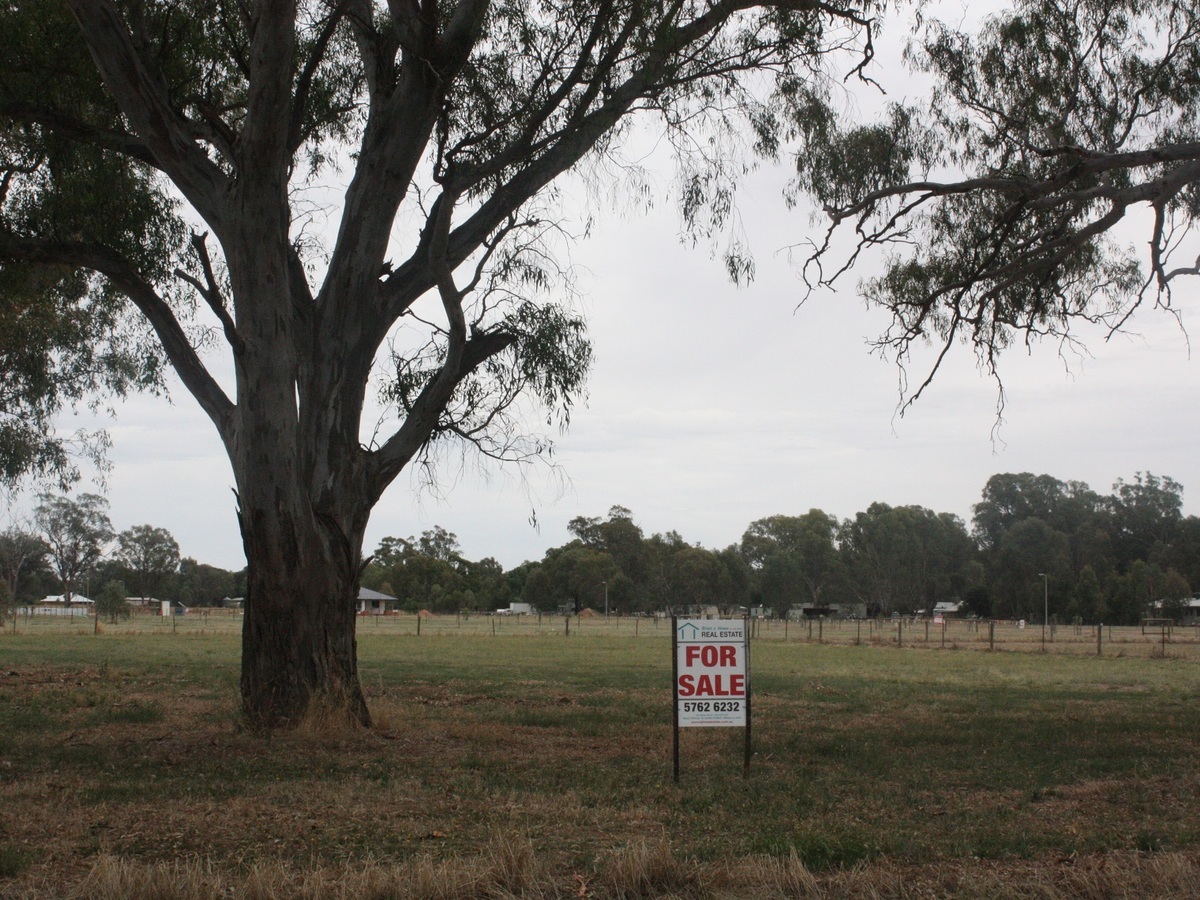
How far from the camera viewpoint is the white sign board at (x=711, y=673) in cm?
802

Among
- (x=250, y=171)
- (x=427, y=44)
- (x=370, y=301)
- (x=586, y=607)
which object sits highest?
(x=427, y=44)

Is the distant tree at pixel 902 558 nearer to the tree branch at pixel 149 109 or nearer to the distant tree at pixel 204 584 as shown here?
the distant tree at pixel 204 584

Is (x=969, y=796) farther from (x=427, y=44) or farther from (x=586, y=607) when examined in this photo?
(x=586, y=607)

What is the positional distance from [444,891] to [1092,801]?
483 centimetres

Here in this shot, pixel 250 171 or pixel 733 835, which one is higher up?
pixel 250 171

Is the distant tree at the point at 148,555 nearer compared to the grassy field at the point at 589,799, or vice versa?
the grassy field at the point at 589,799

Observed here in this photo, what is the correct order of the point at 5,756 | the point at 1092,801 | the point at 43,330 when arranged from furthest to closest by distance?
the point at 43,330, the point at 5,756, the point at 1092,801

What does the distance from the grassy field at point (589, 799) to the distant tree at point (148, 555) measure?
94412 mm

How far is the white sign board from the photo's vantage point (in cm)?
802

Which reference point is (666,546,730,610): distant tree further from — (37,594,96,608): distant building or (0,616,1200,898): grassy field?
(0,616,1200,898): grassy field

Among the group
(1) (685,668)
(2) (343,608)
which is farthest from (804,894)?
(2) (343,608)

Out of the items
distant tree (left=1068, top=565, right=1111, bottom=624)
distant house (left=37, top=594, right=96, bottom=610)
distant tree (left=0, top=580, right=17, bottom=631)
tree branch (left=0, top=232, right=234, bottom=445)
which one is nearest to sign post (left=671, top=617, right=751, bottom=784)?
tree branch (left=0, top=232, right=234, bottom=445)

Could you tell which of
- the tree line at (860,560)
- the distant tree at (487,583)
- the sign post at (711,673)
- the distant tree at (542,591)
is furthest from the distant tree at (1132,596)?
→ the sign post at (711,673)

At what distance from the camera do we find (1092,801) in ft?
24.9
